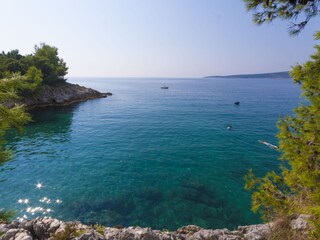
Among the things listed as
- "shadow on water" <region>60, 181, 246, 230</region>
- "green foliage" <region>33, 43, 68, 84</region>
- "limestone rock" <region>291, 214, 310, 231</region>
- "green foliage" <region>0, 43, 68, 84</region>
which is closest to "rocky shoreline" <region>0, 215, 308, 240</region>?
"limestone rock" <region>291, 214, 310, 231</region>

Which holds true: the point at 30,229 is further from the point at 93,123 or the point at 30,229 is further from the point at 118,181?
the point at 93,123

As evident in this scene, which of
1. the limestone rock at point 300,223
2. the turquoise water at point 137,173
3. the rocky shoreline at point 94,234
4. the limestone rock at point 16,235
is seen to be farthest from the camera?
the turquoise water at point 137,173

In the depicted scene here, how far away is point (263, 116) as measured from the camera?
1892 inches

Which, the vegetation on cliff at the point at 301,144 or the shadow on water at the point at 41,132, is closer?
the vegetation on cliff at the point at 301,144

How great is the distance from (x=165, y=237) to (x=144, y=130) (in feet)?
91.0

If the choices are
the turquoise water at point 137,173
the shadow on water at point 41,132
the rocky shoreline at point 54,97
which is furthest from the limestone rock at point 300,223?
the rocky shoreline at point 54,97

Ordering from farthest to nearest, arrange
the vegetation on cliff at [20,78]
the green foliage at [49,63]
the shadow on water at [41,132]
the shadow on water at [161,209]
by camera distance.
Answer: the green foliage at [49,63] → the shadow on water at [41,132] → the shadow on water at [161,209] → the vegetation on cliff at [20,78]

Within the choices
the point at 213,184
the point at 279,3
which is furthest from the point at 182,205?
the point at 279,3

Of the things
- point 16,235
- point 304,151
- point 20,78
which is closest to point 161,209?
point 16,235

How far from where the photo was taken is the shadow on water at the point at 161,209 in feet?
47.4

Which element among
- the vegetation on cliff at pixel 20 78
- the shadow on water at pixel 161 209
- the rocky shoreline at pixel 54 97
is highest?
Answer: the vegetation on cliff at pixel 20 78

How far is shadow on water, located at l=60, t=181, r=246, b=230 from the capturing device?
14453 millimetres

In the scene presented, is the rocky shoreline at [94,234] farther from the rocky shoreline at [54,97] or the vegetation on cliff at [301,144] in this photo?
the rocky shoreline at [54,97]

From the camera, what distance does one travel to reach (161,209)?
15.7 metres
